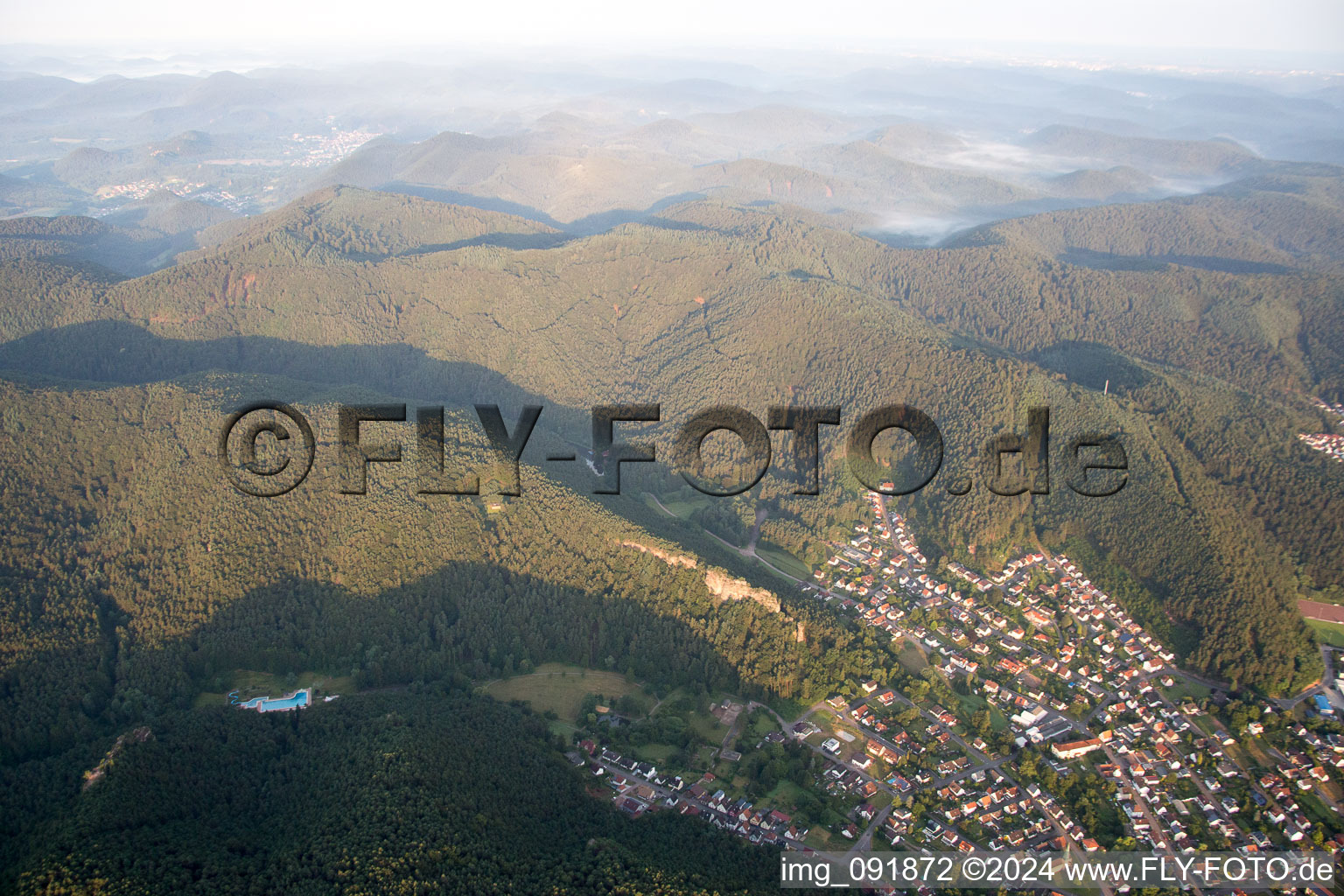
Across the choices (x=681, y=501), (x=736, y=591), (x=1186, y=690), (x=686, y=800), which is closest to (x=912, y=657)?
(x=736, y=591)

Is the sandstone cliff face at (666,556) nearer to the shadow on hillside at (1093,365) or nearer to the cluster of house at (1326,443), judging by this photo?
the shadow on hillside at (1093,365)

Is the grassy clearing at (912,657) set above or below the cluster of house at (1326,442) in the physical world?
below

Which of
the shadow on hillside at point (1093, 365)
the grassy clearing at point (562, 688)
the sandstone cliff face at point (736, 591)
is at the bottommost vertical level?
the grassy clearing at point (562, 688)

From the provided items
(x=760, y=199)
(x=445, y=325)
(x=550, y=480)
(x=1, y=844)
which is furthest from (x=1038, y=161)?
(x=1, y=844)

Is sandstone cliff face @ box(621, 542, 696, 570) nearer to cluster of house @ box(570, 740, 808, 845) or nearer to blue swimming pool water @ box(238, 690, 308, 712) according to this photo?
cluster of house @ box(570, 740, 808, 845)

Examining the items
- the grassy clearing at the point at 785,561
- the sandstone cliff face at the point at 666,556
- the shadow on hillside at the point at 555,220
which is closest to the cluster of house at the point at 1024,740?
the grassy clearing at the point at 785,561

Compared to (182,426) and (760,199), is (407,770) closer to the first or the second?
(182,426)

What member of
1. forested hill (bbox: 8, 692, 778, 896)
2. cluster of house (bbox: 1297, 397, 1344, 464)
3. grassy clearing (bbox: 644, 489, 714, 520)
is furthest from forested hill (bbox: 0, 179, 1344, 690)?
forested hill (bbox: 8, 692, 778, 896)

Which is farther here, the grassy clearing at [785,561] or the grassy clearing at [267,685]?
the grassy clearing at [785,561]

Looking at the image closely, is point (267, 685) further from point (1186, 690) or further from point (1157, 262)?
point (1157, 262)
